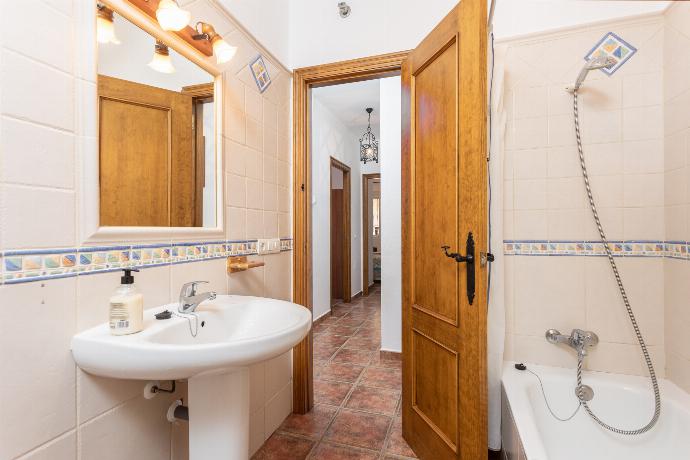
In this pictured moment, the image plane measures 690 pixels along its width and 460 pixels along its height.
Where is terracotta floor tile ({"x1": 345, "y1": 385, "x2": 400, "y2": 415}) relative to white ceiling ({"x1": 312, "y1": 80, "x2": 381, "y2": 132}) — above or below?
below

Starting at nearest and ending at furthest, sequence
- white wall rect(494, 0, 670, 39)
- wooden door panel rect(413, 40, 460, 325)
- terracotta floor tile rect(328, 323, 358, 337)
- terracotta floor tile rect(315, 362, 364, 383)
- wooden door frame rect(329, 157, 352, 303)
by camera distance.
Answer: white wall rect(494, 0, 670, 39) < wooden door panel rect(413, 40, 460, 325) < terracotta floor tile rect(315, 362, 364, 383) < terracotta floor tile rect(328, 323, 358, 337) < wooden door frame rect(329, 157, 352, 303)

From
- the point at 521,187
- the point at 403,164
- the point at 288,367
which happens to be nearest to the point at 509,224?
the point at 521,187

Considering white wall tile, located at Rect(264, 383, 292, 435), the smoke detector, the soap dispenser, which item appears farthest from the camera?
the smoke detector

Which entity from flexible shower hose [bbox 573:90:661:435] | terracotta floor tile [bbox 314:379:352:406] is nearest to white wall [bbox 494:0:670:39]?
flexible shower hose [bbox 573:90:661:435]

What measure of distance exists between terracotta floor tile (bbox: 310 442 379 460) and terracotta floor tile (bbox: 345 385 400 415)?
1.15 ft

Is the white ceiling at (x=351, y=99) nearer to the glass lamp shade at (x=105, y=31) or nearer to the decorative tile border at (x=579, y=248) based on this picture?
the decorative tile border at (x=579, y=248)

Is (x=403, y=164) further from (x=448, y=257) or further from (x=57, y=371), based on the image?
(x=57, y=371)

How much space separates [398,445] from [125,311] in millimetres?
1448

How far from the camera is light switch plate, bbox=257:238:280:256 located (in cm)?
160

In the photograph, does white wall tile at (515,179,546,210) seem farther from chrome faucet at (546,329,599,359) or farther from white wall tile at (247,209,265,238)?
white wall tile at (247,209,265,238)

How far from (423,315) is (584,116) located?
1.18 m

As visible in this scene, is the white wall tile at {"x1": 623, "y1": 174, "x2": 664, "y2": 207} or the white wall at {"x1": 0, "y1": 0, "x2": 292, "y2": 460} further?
the white wall tile at {"x1": 623, "y1": 174, "x2": 664, "y2": 207}

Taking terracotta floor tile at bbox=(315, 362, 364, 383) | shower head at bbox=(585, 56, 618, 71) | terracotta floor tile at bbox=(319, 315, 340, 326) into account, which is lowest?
terracotta floor tile at bbox=(319, 315, 340, 326)

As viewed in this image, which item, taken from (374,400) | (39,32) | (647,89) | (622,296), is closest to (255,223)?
(39,32)
